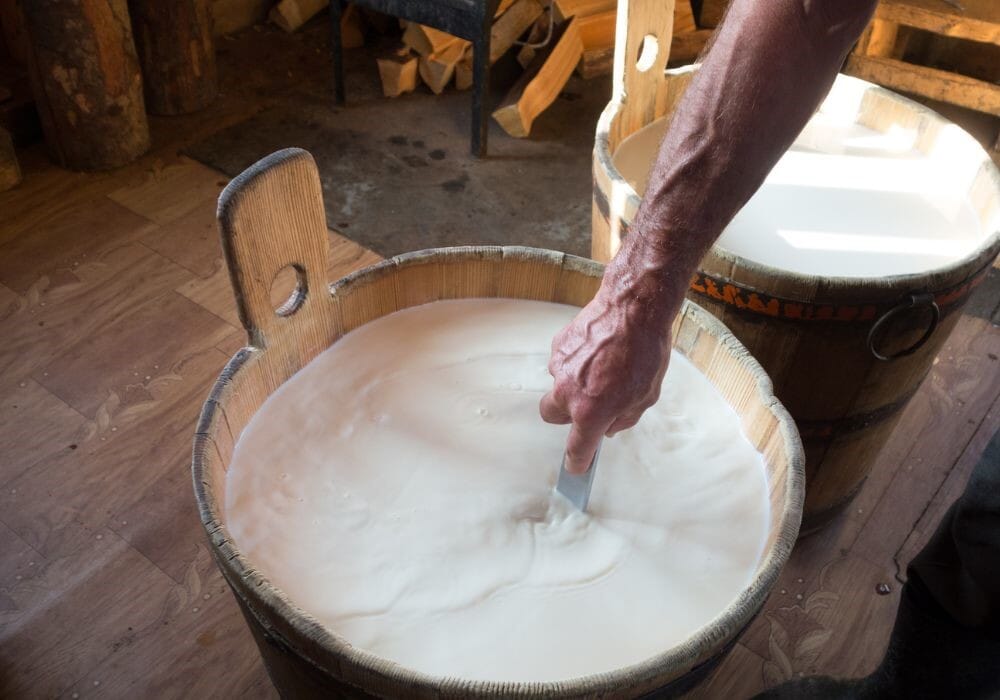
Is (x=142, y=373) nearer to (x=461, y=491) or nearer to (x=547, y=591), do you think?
(x=461, y=491)

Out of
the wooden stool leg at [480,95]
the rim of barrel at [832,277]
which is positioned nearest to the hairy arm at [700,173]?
the rim of barrel at [832,277]

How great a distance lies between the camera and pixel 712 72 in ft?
3.53

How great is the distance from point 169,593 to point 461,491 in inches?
35.6

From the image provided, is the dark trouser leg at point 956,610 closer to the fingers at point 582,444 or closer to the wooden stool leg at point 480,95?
the fingers at point 582,444

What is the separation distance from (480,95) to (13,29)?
1775 mm

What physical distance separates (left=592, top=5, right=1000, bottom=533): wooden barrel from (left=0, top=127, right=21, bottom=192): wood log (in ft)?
7.12

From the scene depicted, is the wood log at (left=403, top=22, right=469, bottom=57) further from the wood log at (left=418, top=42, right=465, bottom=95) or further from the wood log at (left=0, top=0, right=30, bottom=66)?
the wood log at (left=0, top=0, right=30, bottom=66)

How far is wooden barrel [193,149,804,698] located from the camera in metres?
0.98

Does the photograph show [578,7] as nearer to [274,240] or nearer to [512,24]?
[512,24]

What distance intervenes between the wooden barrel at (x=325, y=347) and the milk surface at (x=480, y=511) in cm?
5

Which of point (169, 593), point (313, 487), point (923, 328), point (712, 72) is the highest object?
point (712, 72)

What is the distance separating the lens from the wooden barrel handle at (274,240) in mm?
1193

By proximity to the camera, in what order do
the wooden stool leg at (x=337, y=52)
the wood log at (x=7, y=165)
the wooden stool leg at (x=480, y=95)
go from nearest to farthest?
1. the wood log at (x=7, y=165)
2. the wooden stool leg at (x=480, y=95)
3. the wooden stool leg at (x=337, y=52)

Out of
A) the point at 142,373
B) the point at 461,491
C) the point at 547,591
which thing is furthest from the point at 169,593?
the point at 547,591
